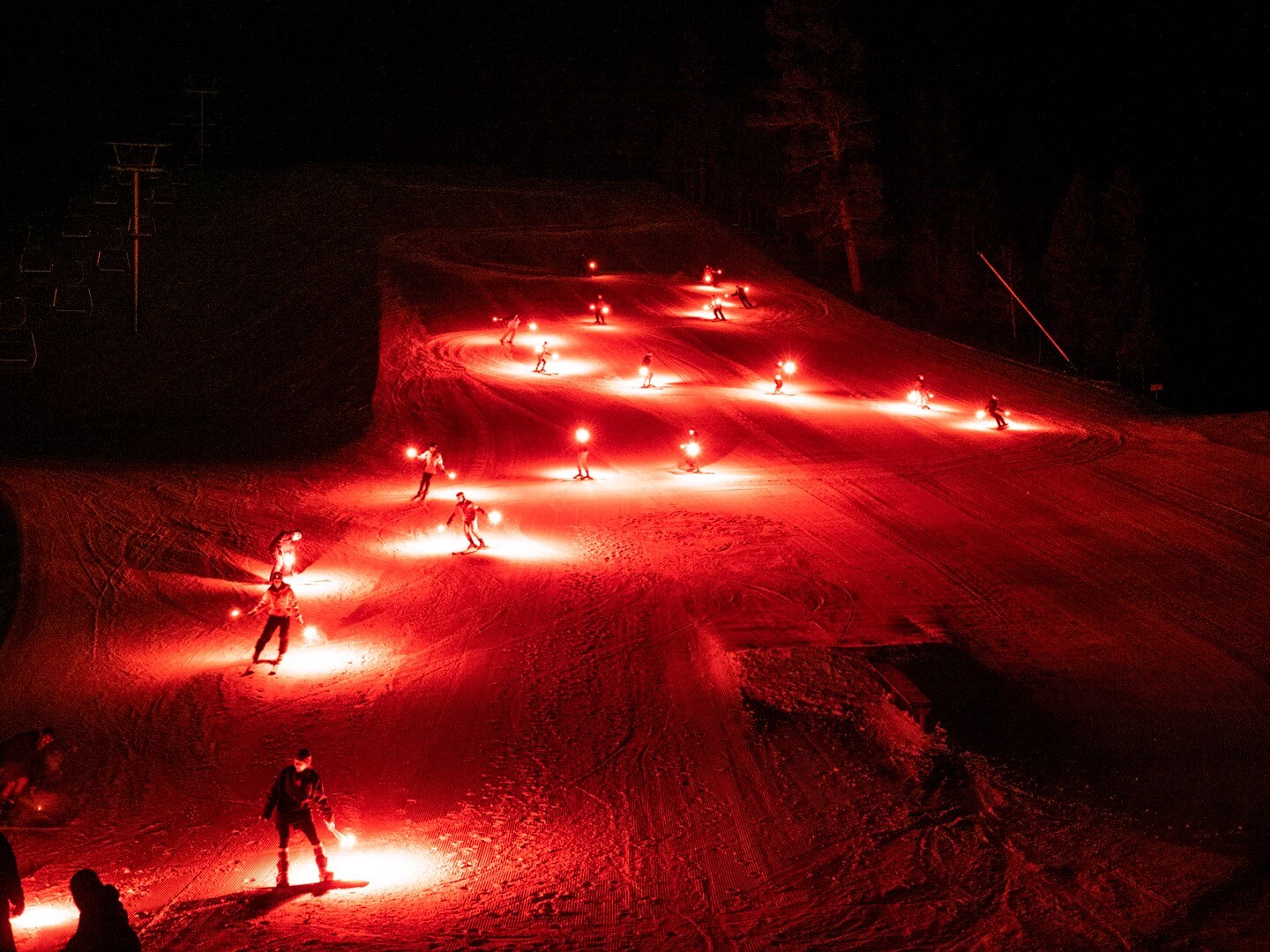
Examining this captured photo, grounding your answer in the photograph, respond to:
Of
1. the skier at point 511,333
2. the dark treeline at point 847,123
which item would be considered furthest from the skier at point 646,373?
the dark treeline at point 847,123

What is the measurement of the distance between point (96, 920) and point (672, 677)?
9169mm

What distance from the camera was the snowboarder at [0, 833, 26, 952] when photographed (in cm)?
761

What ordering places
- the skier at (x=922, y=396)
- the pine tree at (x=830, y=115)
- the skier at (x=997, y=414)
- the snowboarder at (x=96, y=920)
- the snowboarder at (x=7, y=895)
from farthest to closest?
the pine tree at (x=830, y=115) < the skier at (x=922, y=396) < the skier at (x=997, y=414) < the snowboarder at (x=7, y=895) < the snowboarder at (x=96, y=920)

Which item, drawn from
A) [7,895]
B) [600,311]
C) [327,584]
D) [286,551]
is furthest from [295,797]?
[600,311]

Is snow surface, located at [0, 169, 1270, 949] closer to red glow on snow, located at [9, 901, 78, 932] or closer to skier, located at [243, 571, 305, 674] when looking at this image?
red glow on snow, located at [9, 901, 78, 932]

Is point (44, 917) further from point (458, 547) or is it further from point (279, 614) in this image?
point (458, 547)

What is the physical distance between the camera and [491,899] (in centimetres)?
985

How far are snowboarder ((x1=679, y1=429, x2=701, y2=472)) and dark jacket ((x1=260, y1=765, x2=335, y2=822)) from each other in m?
18.4

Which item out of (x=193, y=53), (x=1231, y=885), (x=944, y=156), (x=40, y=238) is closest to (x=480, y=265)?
(x=40, y=238)

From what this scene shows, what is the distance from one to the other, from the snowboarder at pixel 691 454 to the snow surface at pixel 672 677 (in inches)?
24.7

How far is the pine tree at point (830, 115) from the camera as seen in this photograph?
55.0m

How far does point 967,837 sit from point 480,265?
41895 mm

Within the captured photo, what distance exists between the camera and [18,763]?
11242mm

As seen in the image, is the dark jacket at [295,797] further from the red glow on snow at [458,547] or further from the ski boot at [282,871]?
the red glow on snow at [458,547]
